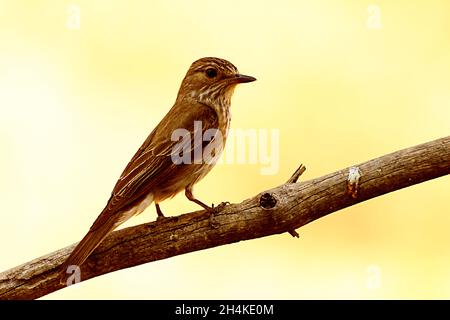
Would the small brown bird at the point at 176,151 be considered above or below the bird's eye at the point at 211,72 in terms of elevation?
below

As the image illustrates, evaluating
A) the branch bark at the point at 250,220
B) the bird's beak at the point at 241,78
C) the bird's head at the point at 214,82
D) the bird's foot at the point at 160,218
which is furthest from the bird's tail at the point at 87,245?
the bird's beak at the point at 241,78

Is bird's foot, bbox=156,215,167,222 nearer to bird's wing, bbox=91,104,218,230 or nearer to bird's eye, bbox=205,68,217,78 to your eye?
bird's wing, bbox=91,104,218,230

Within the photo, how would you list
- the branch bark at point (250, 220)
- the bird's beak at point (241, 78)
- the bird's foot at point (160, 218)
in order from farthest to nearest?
1. the bird's beak at point (241, 78)
2. the bird's foot at point (160, 218)
3. the branch bark at point (250, 220)

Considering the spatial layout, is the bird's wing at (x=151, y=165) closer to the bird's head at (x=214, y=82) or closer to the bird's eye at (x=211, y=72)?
the bird's head at (x=214, y=82)

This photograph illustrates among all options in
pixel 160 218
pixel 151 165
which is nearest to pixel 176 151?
pixel 151 165

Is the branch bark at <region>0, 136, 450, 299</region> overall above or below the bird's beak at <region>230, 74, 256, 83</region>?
below

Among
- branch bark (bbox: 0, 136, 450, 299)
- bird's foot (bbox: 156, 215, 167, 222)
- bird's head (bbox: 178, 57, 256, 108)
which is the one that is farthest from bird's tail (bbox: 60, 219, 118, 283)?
bird's head (bbox: 178, 57, 256, 108)
